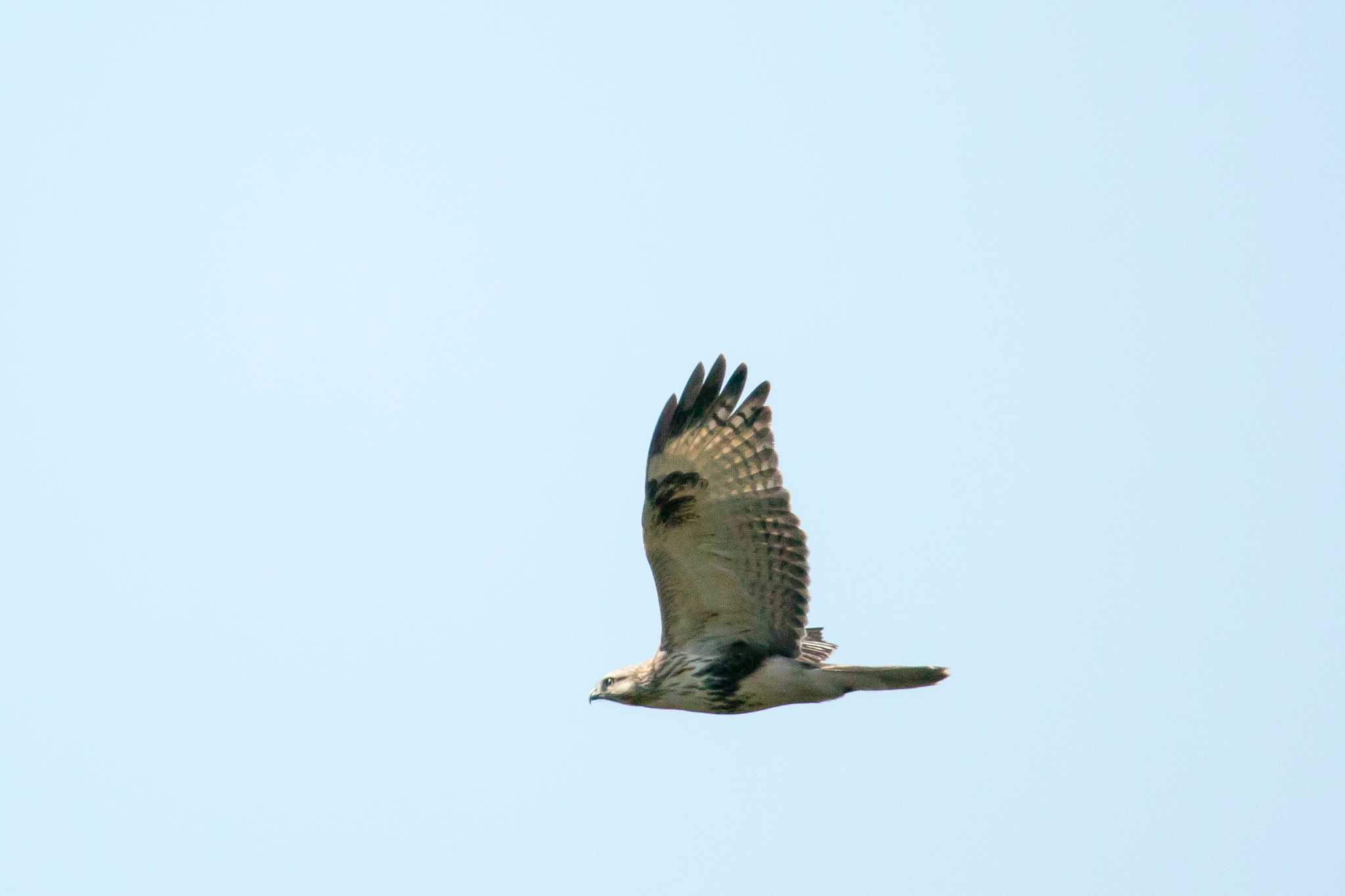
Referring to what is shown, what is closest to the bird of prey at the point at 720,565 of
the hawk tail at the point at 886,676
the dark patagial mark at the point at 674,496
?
the dark patagial mark at the point at 674,496

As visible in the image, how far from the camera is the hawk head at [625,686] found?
26.2ft

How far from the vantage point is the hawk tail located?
24.9 feet

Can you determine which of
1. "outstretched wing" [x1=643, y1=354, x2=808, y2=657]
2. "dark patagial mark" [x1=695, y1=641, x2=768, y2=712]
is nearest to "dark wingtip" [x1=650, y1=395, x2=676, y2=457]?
"outstretched wing" [x1=643, y1=354, x2=808, y2=657]

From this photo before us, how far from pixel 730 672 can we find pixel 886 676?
33.5 inches

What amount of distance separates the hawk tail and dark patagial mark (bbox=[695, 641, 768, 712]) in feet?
1.30

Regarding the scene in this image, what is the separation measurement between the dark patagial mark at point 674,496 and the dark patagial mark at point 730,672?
77cm

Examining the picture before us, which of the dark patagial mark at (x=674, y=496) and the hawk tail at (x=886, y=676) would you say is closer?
the hawk tail at (x=886, y=676)

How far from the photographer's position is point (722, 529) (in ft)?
26.3

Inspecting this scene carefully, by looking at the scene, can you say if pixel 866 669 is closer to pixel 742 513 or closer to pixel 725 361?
pixel 742 513

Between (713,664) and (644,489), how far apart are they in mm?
1019

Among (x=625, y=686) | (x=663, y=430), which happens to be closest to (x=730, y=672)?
(x=625, y=686)

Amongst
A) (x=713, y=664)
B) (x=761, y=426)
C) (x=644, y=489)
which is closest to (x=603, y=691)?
(x=713, y=664)

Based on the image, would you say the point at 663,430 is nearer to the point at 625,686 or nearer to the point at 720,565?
the point at 720,565

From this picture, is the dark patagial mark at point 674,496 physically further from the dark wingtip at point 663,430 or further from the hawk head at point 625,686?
the hawk head at point 625,686
